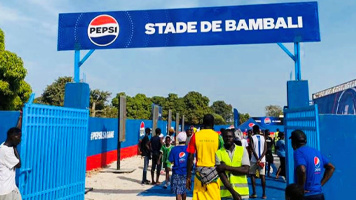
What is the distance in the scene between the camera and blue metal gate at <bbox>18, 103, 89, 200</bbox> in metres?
4.63

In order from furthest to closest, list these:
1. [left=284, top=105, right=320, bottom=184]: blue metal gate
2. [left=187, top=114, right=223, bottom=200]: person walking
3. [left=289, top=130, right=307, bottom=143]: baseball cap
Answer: [left=284, top=105, right=320, bottom=184]: blue metal gate, [left=187, top=114, right=223, bottom=200]: person walking, [left=289, top=130, right=307, bottom=143]: baseball cap

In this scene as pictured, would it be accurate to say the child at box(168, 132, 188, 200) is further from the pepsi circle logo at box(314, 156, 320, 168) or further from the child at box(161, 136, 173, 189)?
the pepsi circle logo at box(314, 156, 320, 168)

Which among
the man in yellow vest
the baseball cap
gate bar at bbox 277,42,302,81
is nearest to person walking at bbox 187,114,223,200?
the man in yellow vest

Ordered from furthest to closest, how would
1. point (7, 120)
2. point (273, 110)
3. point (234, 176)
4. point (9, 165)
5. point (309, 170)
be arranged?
1. point (273, 110)
2. point (7, 120)
3. point (234, 176)
4. point (9, 165)
5. point (309, 170)

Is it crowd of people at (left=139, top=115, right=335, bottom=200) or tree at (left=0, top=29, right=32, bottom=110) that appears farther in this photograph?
tree at (left=0, top=29, right=32, bottom=110)

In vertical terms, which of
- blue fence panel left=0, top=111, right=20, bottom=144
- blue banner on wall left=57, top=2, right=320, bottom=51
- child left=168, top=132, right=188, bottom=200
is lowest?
child left=168, top=132, right=188, bottom=200

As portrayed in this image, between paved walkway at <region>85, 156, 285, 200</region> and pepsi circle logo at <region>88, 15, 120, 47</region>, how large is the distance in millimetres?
4138

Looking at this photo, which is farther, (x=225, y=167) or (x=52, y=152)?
(x=52, y=152)

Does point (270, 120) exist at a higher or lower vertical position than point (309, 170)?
higher

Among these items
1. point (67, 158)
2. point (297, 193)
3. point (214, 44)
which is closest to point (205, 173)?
point (297, 193)

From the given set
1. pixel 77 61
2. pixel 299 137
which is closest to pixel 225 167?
pixel 299 137

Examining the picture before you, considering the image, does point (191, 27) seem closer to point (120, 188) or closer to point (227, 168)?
point (227, 168)

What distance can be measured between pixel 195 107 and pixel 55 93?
94.8 ft

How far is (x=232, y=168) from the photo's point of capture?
173 inches
